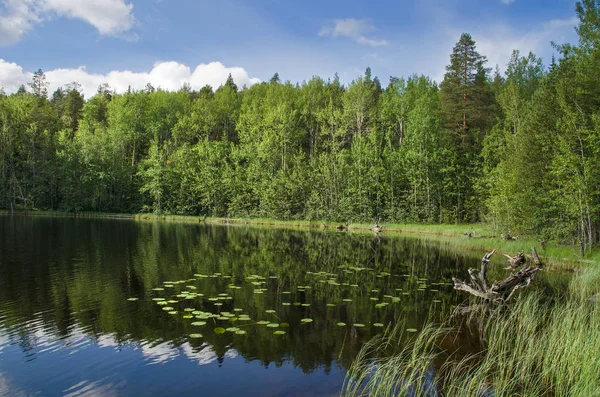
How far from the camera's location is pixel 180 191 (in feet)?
229

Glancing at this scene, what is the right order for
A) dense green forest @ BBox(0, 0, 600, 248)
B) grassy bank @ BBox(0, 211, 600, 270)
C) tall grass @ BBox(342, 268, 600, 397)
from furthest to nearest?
dense green forest @ BBox(0, 0, 600, 248) < grassy bank @ BBox(0, 211, 600, 270) < tall grass @ BBox(342, 268, 600, 397)

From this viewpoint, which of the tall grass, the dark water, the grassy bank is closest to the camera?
the tall grass

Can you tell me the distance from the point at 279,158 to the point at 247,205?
9.99m

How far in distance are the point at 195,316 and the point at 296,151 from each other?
58348mm

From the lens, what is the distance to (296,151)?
69.4 metres

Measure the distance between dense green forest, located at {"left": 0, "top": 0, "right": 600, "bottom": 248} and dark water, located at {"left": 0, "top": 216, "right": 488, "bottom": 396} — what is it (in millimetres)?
18792

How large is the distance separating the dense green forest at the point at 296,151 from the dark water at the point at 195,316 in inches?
740

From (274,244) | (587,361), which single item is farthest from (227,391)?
(274,244)

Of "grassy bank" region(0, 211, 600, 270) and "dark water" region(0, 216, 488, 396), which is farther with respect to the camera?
"grassy bank" region(0, 211, 600, 270)

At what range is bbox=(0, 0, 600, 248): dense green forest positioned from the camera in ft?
175

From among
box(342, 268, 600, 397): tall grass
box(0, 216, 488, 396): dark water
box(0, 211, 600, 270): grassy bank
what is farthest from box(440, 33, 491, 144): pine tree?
box(342, 268, 600, 397): tall grass

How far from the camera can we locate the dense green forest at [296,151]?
5325 centimetres

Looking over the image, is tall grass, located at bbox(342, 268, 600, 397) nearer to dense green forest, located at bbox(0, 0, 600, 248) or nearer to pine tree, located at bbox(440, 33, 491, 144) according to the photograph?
dense green forest, located at bbox(0, 0, 600, 248)

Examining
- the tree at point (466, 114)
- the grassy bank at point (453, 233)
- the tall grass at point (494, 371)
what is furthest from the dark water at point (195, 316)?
the tree at point (466, 114)
